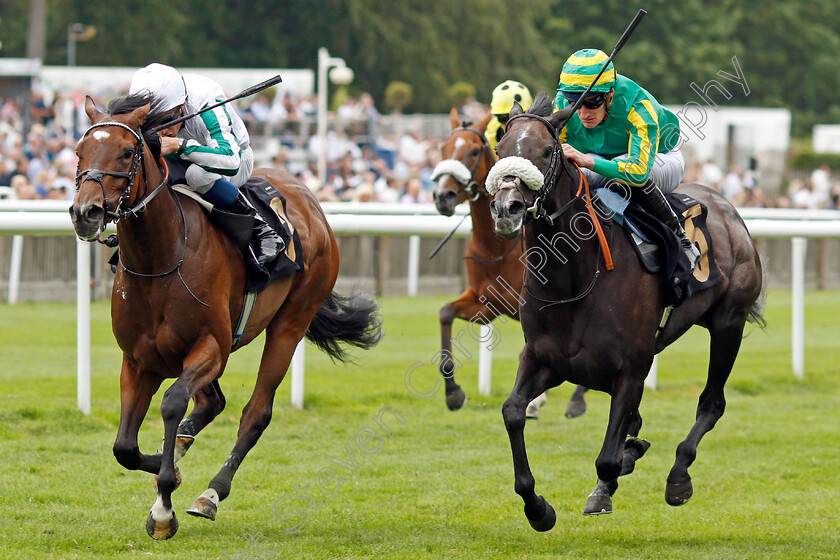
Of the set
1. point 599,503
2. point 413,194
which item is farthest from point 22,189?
point 599,503

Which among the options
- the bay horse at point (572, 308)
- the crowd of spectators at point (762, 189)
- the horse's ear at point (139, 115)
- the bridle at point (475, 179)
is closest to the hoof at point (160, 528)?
the bay horse at point (572, 308)

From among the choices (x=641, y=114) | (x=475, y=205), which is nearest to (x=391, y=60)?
(x=475, y=205)

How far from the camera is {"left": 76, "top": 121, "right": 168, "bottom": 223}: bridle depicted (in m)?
4.58

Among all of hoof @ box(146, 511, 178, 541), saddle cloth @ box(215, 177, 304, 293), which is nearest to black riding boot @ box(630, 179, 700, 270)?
saddle cloth @ box(215, 177, 304, 293)

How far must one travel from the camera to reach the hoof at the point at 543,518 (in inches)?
198

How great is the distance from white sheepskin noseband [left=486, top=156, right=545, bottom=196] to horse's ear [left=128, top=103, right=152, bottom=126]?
56.2 inches

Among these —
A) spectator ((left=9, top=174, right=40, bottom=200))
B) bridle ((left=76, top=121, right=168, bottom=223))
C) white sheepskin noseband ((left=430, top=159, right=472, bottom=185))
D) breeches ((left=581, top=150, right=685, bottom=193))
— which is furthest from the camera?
spectator ((left=9, top=174, right=40, bottom=200))

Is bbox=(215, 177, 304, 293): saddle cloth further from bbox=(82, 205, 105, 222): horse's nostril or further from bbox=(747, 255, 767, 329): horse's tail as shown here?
bbox=(747, 255, 767, 329): horse's tail

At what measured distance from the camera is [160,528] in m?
5.01

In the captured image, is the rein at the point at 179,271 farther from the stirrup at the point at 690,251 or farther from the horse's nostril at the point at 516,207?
the stirrup at the point at 690,251

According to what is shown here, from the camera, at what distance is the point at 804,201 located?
20.9 m

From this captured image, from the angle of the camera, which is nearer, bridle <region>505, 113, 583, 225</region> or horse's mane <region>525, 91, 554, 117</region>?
bridle <region>505, 113, 583, 225</region>

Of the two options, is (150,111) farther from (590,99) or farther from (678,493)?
(678,493)

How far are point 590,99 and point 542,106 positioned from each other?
1.50 feet
